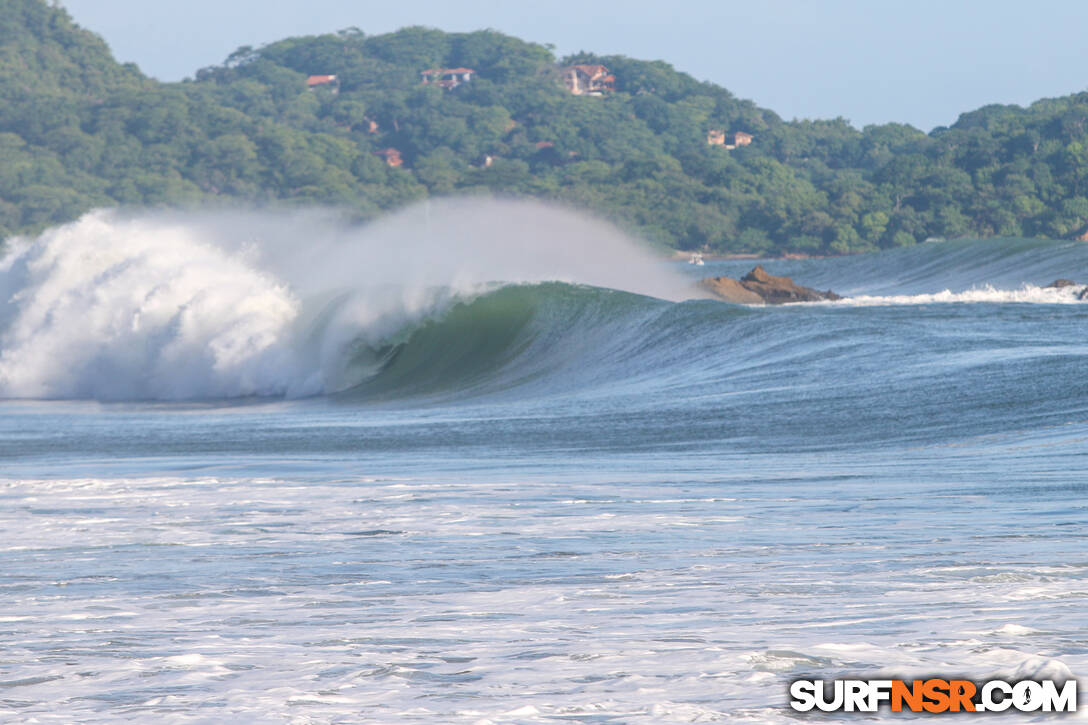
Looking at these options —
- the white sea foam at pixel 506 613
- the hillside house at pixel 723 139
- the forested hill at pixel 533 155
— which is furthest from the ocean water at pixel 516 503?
the hillside house at pixel 723 139

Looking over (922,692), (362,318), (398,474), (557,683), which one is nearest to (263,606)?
(557,683)

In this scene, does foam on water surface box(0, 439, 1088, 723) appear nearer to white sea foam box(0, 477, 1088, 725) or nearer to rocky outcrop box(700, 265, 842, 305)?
white sea foam box(0, 477, 1088, 725)

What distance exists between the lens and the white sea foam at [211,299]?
23766mm

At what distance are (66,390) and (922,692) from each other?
74.0 ft

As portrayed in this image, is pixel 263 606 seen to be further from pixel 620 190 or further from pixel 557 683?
pixel 620 190

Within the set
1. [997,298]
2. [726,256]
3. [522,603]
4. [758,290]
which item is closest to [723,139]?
[726,256]

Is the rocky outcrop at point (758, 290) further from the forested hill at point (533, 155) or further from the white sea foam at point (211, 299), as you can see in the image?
the forested hill at point (533, 155)

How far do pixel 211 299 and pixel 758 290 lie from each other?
16.2m

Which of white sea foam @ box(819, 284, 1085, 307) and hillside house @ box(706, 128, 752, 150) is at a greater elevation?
hillside house @ box(706, 128, 752, 150)

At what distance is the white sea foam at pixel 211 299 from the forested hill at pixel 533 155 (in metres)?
72.3

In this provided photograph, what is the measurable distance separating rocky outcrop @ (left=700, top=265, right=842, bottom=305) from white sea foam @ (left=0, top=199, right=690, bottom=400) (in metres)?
4.82

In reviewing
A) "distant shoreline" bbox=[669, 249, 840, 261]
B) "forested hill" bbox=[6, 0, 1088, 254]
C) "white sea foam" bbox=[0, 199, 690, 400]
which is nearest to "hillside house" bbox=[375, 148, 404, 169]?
"forested hill" bbox=[6, 0, 1088, 254]

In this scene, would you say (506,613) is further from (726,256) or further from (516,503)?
(726,256)

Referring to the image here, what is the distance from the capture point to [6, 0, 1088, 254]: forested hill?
101m
